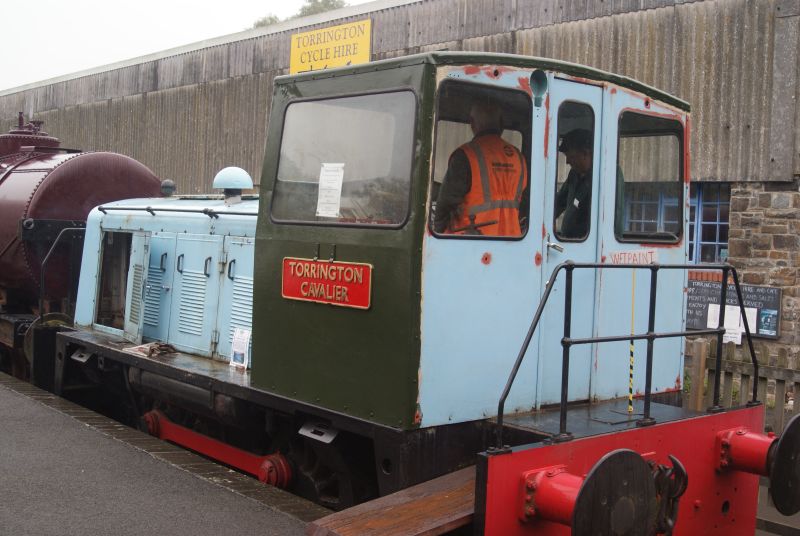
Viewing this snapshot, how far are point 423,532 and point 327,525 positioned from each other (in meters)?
0.47

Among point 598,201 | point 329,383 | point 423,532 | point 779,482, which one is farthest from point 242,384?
point 779,482

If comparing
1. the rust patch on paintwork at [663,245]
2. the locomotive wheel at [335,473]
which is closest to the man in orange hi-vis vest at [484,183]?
the rust patch on paintwork at [663,245]

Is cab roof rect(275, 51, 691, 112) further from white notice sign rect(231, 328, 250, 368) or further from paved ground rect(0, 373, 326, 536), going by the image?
paved ground rect(0, 373, 326, 536)

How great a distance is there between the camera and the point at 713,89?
11.2m

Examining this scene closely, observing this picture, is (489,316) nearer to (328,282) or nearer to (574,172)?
(328,282)

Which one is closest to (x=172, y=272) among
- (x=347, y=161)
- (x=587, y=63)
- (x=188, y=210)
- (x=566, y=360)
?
(x=188, y=210)

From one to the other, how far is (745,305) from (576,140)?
7.42 m

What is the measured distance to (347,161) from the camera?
478cm

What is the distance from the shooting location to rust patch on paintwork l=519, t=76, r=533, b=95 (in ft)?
15.2

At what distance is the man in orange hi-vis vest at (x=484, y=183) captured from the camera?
4512 millimetres

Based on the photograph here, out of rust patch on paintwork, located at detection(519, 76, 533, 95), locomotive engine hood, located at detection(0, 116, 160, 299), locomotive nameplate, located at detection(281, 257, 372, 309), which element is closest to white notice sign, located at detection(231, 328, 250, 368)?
locomotive nameplate, located at detection(281, 257, 372, 309)

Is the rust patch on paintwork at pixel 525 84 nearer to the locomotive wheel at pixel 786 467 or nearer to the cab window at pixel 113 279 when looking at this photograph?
the locomotive wheel at pixel 786 467

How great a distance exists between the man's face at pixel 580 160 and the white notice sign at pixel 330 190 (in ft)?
4.43

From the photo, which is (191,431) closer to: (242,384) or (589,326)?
(242,384)
